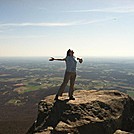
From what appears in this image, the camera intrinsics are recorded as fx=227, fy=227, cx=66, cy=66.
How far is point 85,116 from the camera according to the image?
12.9 m

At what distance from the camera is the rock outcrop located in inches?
482

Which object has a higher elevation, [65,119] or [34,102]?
[65,119]

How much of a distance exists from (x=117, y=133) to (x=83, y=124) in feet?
7.22

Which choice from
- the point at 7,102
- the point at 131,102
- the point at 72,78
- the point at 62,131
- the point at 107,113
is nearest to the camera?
the point at 62,131

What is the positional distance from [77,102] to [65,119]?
5.81 ft

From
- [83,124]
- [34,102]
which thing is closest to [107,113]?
[83,124]

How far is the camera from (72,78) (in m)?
14.8

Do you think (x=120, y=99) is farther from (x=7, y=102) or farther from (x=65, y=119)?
(x=7, y=102)

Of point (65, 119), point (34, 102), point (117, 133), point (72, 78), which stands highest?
point (72, 78)

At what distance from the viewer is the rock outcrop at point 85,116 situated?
12241mm

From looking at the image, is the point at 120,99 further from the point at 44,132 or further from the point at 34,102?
the point at 34,102

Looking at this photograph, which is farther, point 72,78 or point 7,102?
point 7,102

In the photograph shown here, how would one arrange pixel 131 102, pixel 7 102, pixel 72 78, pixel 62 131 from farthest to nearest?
pixel 7 102
pixel 131 102
pixel 72 78
pixel 62 131

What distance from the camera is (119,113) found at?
14.2m
